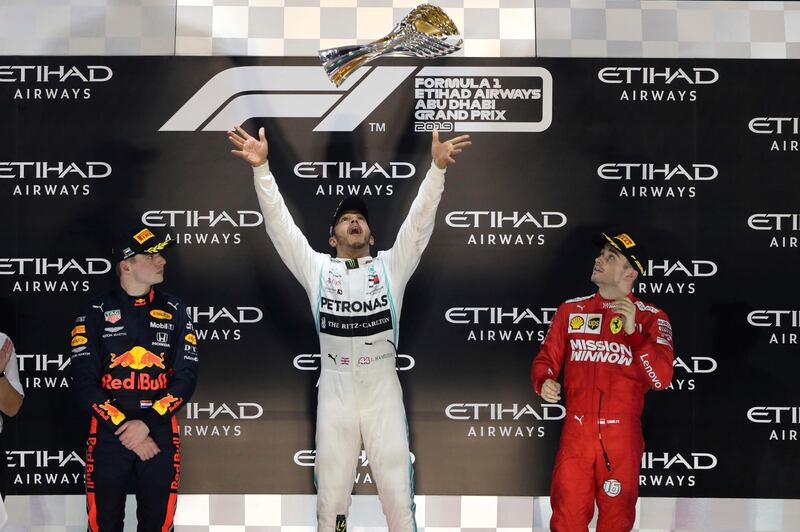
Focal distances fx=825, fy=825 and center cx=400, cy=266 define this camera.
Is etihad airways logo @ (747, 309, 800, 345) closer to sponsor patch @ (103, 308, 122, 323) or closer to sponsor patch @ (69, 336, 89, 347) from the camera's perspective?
sponsor patch @ (103, 308, 122, 323)

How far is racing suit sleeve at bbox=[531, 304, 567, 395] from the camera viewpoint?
142 inches

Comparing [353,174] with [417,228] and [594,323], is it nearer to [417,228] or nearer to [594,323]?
[417,228]

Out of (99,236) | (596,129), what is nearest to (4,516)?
(99,236)

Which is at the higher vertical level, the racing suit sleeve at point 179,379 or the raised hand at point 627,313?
the raised hand at point 627,313

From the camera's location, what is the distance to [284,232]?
3648mm

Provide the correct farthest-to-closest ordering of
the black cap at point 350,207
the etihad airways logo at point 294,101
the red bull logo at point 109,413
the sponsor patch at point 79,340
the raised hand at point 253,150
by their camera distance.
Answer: the etihad airways logo at point 294,101 → the black cap at point 350,207 → the raised hand at point 253,150 → the sponsor patch at point 79,340 → the red bull logo at point 109,413

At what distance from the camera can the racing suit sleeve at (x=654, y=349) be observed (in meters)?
3.51

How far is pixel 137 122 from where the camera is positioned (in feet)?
13.4

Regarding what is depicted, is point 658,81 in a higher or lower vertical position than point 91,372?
higher

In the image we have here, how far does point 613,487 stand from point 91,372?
2246 mm

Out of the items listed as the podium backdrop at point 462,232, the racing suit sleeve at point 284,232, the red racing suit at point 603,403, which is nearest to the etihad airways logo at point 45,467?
the podium backdrop at point 462,232

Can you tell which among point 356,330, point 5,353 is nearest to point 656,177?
point 356,330

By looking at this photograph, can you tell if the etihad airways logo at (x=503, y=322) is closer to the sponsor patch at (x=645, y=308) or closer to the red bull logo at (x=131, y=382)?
the sponsor patch at (x=645, y=308)

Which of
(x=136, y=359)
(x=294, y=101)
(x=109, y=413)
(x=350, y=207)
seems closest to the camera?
(x=109, y=413)
